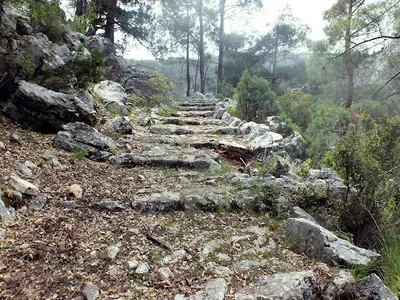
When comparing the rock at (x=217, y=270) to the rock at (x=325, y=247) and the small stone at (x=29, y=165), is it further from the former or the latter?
the small stone at (x=29, y=165)

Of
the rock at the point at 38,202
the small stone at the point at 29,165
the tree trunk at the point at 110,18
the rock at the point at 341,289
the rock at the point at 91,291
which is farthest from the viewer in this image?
the tree trunk at the point at 110,18

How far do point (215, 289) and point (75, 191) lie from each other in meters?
1.55

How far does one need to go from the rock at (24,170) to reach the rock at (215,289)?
1.86 m

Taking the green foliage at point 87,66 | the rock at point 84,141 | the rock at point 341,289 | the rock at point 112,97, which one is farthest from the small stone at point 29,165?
the rock at point 112,97

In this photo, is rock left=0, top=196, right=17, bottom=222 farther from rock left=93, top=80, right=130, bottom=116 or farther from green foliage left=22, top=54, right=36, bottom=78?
rock left=93, top=80, right=130, bottom=116

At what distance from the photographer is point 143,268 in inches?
64.9

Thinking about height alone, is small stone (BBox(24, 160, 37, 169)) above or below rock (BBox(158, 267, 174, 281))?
above

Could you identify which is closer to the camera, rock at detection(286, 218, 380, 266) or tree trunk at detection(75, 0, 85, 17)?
rock at detection(286, 218, 380, 266)

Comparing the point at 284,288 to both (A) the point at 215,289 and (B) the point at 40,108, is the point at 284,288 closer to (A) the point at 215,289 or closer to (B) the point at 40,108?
(A) the point at 215,289

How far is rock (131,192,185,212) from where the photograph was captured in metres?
2.47

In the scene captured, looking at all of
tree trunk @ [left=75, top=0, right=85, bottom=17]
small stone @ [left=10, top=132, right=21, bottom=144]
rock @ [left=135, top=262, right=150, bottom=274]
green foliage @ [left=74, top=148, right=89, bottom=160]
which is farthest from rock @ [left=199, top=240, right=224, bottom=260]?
tree trunk @ [left=75, top=0, right=85, bottom=17]

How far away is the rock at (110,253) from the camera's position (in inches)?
67.1

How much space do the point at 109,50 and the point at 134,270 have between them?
874 cm

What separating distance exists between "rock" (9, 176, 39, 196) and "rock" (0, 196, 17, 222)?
8.2 inches
